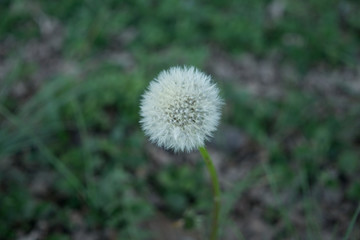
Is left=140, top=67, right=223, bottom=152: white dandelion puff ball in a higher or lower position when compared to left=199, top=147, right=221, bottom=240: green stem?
higher

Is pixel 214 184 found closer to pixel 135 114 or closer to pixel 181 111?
pixel 181 111

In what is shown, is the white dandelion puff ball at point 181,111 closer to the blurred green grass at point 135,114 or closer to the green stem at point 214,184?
the green stem at point 214,184

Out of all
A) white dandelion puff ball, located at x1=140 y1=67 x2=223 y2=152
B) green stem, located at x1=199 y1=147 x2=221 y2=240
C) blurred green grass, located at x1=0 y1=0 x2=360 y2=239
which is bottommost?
green stem, located at x1=199 y1=147 x2=221 y2=240

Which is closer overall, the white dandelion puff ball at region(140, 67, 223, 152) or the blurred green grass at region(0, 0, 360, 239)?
the white dandelion puff ball at region(140, 67, 223, 152)

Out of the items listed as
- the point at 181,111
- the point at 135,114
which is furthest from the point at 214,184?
the point at 135,114

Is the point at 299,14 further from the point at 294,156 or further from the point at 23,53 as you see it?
the point at 23,53

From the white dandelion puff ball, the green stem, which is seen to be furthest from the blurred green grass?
the white dandelion puff ball

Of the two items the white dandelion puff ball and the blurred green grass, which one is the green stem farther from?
the blurred green grass
